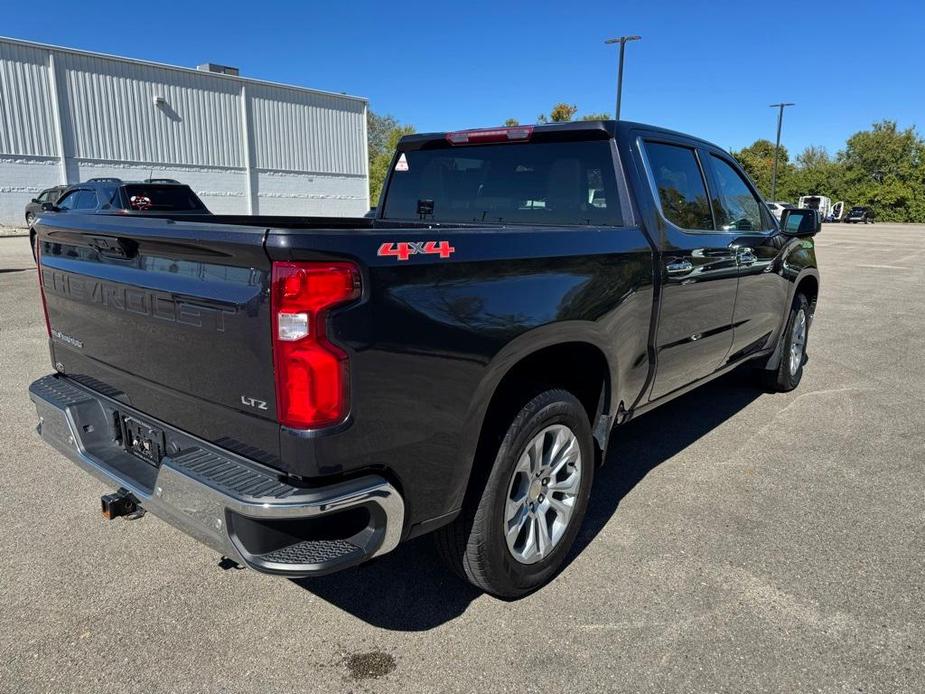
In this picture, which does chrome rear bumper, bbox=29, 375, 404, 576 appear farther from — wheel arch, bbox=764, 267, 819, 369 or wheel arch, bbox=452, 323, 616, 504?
wheel arch, bbox=764, 267, 819, 369

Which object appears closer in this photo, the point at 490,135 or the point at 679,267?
the point at 679,267

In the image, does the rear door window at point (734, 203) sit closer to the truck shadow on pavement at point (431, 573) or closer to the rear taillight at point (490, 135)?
the rear taillight at point (490, 135)

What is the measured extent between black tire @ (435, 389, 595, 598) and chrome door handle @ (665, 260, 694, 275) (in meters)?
1.03

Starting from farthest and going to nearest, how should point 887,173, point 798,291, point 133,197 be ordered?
point 887,173
point 133,197
point 798,291

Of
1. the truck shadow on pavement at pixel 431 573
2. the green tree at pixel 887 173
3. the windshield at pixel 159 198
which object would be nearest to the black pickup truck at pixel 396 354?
the truck shadow on pavement at pixel 431 573

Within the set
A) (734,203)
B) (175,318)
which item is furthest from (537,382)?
(734,203)

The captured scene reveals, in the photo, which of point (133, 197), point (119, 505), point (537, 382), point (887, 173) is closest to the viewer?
point (119, 505)

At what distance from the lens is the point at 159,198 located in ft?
41.5

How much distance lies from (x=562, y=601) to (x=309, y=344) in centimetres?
165

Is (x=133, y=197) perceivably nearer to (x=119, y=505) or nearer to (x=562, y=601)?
(x=119, y=505)

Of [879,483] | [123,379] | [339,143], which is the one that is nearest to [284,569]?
[123,379]

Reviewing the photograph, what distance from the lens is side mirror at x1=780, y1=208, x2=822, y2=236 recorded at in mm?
5129

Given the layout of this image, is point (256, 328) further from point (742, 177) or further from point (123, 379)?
point (742, 177)

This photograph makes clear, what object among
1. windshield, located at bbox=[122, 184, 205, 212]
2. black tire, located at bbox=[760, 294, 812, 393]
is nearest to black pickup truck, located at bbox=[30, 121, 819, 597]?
black tire, located at bbox=[760, 294, 812, 393]
